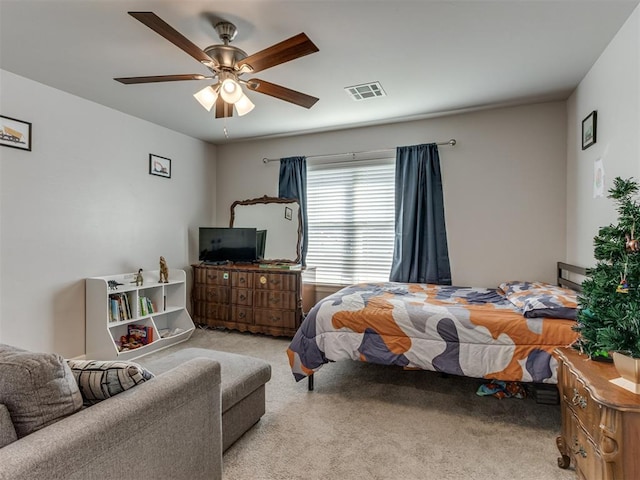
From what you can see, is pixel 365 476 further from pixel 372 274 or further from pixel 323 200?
pixel 323 200

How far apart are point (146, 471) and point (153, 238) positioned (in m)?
3.39

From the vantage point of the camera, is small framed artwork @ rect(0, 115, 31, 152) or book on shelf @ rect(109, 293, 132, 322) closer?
small framed artwork @ rect(0, 115, 31, 152)

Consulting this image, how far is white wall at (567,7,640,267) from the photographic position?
82.2 inches

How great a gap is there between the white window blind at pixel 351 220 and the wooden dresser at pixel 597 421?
255 centimetres

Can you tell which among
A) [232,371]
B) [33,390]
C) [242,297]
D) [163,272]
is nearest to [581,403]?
[232,371]

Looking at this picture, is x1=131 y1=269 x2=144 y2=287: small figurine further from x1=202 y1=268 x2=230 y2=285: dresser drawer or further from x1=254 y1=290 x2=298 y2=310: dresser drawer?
x1=254 y1=290 x2=298 y2=310: dresser drawer

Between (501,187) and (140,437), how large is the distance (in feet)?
12.3

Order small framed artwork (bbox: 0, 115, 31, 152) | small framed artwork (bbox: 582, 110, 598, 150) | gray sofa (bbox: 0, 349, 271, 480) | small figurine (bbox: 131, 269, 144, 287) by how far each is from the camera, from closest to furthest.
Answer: gray sofa (bbox: 0, 349, 271, 480) → small framed artwork (bbox: 582, 110, 598, 150) → small framed artwork (bbox: 0, 115, 31, 152) → small figurine (bbox: 131, 269, 144, 287)

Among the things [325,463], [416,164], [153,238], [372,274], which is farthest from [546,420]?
[153,238]

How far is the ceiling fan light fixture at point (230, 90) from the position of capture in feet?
7.22

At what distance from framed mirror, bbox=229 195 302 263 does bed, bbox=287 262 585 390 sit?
70.6 inches

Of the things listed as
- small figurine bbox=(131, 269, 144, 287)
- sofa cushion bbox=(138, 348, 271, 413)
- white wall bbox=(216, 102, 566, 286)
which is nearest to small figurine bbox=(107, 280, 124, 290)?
small figurine bbox=(131, 269, 144, 287)

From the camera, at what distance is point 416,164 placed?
394 centimetres

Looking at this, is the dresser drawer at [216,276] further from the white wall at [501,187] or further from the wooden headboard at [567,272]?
the wooden headboard at [567,272]
